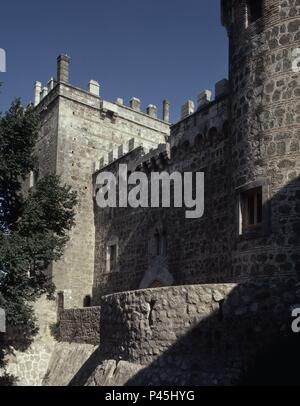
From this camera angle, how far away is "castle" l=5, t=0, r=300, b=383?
9672mm

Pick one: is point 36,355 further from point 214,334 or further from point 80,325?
point 214,334

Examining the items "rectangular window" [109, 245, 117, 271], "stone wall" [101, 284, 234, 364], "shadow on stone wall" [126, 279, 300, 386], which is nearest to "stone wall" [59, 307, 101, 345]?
"rectangular window" [109, 245, 117, 271]

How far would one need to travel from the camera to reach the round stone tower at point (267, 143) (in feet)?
31.8

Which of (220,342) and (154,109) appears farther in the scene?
(154,109)

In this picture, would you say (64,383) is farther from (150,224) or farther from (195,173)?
(195,173)

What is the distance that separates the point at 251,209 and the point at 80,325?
8945 mm

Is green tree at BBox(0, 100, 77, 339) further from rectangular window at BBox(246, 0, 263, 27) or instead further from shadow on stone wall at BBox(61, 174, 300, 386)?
rectangular window at BBox(246, 0, 263, 27)

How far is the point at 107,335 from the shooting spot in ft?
34.3

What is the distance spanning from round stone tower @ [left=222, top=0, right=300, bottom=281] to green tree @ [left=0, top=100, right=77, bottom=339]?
7.36 m

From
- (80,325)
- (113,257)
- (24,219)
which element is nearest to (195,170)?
(24,219)

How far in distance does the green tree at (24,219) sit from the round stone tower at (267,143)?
7.36m

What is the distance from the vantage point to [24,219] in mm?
16359
